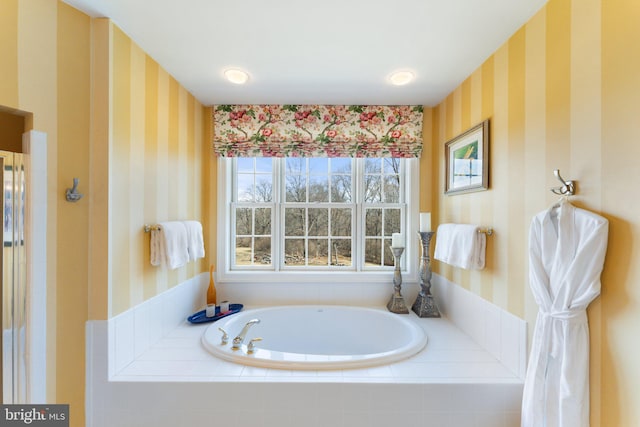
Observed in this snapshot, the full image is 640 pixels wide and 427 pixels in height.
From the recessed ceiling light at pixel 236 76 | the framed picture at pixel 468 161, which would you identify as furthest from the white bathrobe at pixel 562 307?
the recessed ceiling light at pixel 236 76

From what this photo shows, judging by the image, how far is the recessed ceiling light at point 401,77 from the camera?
1.86 meters

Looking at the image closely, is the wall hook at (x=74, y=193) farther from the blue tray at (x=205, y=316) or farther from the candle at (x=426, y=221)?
the candle at (x=426, y=221)

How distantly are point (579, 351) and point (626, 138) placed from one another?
785 mm

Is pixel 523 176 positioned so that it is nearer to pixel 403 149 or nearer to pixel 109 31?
pixel 403 149

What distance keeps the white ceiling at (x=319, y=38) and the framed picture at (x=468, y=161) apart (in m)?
0.42

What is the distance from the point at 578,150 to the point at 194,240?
7.21 ft

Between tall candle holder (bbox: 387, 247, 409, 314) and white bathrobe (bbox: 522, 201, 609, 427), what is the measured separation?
3.63 feet

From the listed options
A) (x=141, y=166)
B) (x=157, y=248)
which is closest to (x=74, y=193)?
(x=141, y=166)

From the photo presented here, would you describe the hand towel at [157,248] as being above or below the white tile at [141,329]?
above

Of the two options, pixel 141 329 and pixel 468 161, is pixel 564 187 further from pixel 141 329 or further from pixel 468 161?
pixel 141 329

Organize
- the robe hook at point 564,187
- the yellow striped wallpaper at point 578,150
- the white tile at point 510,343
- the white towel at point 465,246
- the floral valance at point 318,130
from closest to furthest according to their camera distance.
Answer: the yellow striped wallpaper at point 578,150 → the robe hook at point 564,187 → the white tile at point 510,343 → the white towel at point 465,246 → the floral valance at point 318,130

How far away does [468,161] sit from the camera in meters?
1.92

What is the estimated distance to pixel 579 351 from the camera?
1058mm

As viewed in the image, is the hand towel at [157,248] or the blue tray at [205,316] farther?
the blue tray at [205,316]
